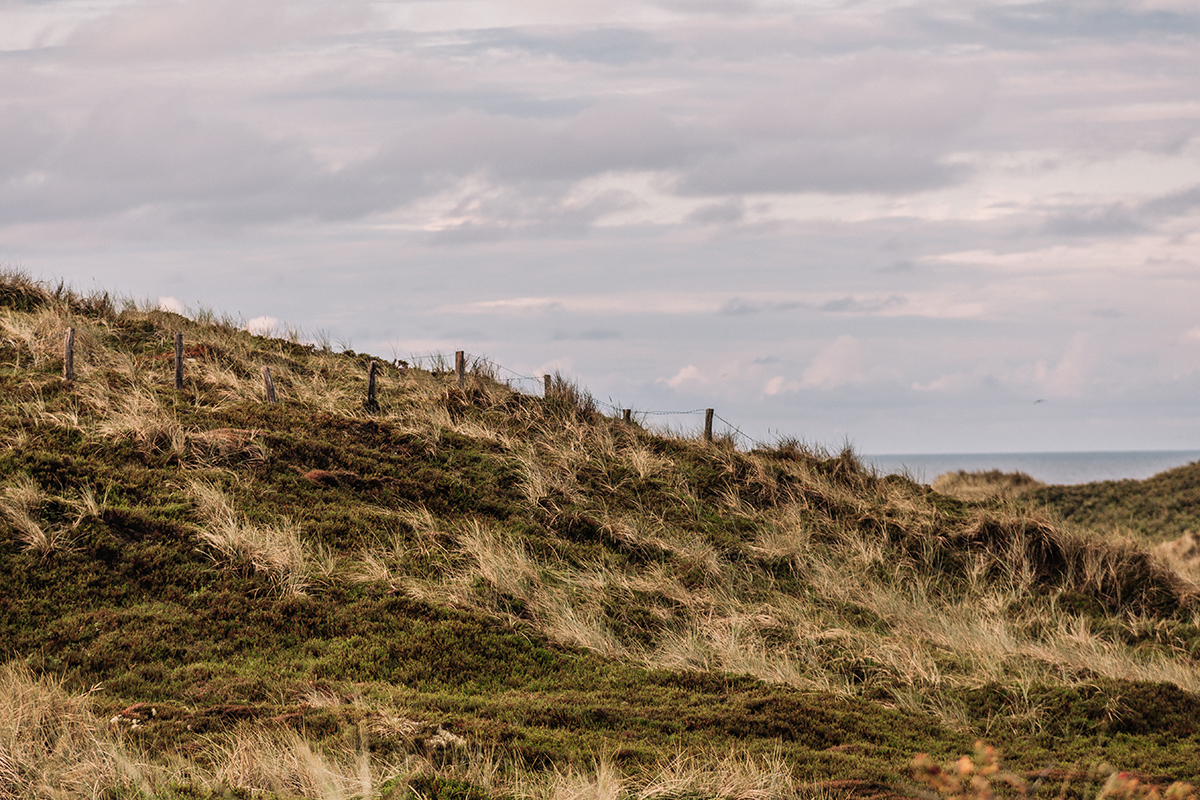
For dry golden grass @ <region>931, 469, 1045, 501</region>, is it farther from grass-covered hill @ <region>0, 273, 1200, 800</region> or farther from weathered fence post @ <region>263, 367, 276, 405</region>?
weathered fence post @ <region>263, 367, 276, 405</region>

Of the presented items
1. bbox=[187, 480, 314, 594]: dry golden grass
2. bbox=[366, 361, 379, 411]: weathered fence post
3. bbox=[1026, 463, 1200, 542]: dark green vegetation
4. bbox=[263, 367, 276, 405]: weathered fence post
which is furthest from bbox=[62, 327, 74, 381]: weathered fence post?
bbox=[1026, 463, 1200, 542]: dark green vegetation

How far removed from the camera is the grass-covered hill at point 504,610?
7.11 metres

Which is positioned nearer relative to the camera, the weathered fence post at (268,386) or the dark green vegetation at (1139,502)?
the weathered fence post at (268,386)

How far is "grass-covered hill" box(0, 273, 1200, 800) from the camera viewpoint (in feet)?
23.3

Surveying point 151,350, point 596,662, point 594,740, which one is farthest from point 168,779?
point 151,350

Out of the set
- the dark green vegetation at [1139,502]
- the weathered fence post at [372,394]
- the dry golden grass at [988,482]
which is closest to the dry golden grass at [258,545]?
the weathered fence post at [372,394]

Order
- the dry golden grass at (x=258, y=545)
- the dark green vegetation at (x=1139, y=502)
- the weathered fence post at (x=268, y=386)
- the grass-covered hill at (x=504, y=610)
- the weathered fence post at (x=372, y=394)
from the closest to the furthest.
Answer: the grass-covered hill at (x=504, y=610)
the dry golden grass at (x=258, y=545)
the weathered fence post at (x=268, y=386)
the weathered fence post at (x=372, y=394)
the dark green vegetation at (x=1139, y=502)

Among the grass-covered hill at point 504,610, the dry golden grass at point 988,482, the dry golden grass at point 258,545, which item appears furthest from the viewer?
the dry golden grass at point 988,482

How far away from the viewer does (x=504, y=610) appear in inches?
473

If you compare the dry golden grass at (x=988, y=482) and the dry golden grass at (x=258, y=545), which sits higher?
the dry golden grass at (x=988, y=482)

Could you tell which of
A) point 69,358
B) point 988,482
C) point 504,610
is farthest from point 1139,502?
point 69,358

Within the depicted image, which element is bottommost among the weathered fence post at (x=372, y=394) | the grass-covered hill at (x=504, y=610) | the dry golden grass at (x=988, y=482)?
the grass-covered hill at (x=504, y=610)

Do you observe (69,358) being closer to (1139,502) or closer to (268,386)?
(268,386)

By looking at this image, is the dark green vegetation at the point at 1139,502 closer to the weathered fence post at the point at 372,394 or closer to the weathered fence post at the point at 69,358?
the weathered fence post at the point at 372,394
